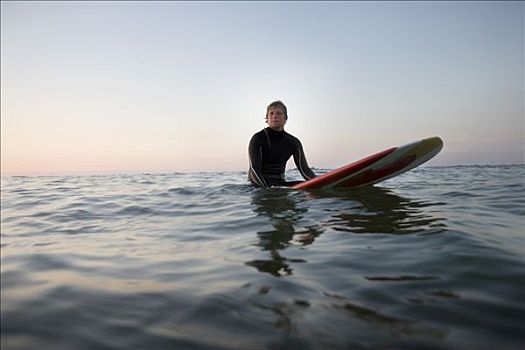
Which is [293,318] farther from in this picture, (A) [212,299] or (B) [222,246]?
(B) [222,246]

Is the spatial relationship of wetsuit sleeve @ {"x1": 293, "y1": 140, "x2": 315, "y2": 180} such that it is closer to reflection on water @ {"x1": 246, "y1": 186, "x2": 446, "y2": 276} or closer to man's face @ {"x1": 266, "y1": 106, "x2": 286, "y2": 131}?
man's face @ {"x1": 266, "y1": 106, "x2": 286, "y2": 131}

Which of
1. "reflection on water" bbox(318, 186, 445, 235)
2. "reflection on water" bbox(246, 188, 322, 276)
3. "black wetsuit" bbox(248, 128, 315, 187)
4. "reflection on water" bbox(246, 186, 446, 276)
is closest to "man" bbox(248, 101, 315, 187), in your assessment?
"black wetsuit" bbox(248, 128, 315, 187)

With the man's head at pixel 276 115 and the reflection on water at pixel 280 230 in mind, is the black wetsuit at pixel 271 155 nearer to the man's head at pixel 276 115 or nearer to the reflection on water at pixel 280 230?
the man's head at pixel 276 115

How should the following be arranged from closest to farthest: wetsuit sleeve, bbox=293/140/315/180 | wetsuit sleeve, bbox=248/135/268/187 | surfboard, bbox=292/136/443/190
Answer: surfboard, bbox=292/136/443/190 < wetsuit sleeve, bbox=248/135/268/187 < wetsuit sleeve, bbox=293/140/315/180

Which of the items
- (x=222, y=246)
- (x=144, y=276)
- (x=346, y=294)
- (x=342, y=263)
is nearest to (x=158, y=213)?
(x=222, y=246)

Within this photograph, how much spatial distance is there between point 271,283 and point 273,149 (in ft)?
17.2

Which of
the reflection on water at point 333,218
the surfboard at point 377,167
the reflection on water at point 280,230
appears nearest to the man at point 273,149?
the surfboard at point 377,167

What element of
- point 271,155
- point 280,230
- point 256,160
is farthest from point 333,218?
point 271,155

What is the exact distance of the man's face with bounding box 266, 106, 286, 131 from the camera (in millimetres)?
7109

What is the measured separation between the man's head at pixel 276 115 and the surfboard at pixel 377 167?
152 cm

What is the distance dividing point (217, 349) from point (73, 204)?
192 inches

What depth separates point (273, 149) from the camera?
7.07 meters

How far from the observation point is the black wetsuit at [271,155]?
6.84 metres

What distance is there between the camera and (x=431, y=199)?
16.7 ft
